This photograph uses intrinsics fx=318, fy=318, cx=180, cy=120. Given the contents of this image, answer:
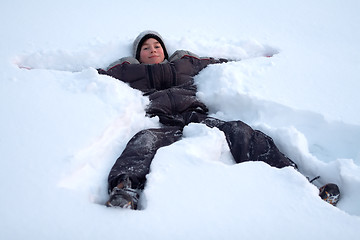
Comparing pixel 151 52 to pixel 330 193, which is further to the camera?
pixel 151 52

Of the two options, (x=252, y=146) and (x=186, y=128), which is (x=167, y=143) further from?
(x=252, y=146)

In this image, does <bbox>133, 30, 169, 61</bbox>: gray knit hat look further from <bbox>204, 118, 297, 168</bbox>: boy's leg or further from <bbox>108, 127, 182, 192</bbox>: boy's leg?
<bbox>204, 118, 297, 168</bbox>: boy's leg

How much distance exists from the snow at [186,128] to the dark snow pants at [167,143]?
0.25 feet

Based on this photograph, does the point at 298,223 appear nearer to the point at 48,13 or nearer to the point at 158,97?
the point at 158,97

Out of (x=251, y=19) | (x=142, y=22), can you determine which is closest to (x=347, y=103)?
(x=251, y=19)

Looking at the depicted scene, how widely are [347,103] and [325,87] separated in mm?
215

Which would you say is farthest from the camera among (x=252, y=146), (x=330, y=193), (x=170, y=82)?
(x=170, y=82)

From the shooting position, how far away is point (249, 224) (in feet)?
3.65

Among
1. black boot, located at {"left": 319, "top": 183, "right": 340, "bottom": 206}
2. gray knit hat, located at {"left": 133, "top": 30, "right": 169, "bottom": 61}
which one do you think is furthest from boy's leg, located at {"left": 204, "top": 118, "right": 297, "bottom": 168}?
gray knit hat, located at {"left": 133, "top": 30, "right": 169, "bottom": 61}

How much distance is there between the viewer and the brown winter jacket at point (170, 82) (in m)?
2.05

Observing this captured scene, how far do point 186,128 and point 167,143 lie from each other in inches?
5.6

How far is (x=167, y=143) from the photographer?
1.73 m

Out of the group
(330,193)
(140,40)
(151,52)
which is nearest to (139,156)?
(330,193)

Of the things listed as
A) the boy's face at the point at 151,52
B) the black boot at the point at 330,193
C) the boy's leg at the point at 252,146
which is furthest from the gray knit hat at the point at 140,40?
the black boot at the point at 330,193
